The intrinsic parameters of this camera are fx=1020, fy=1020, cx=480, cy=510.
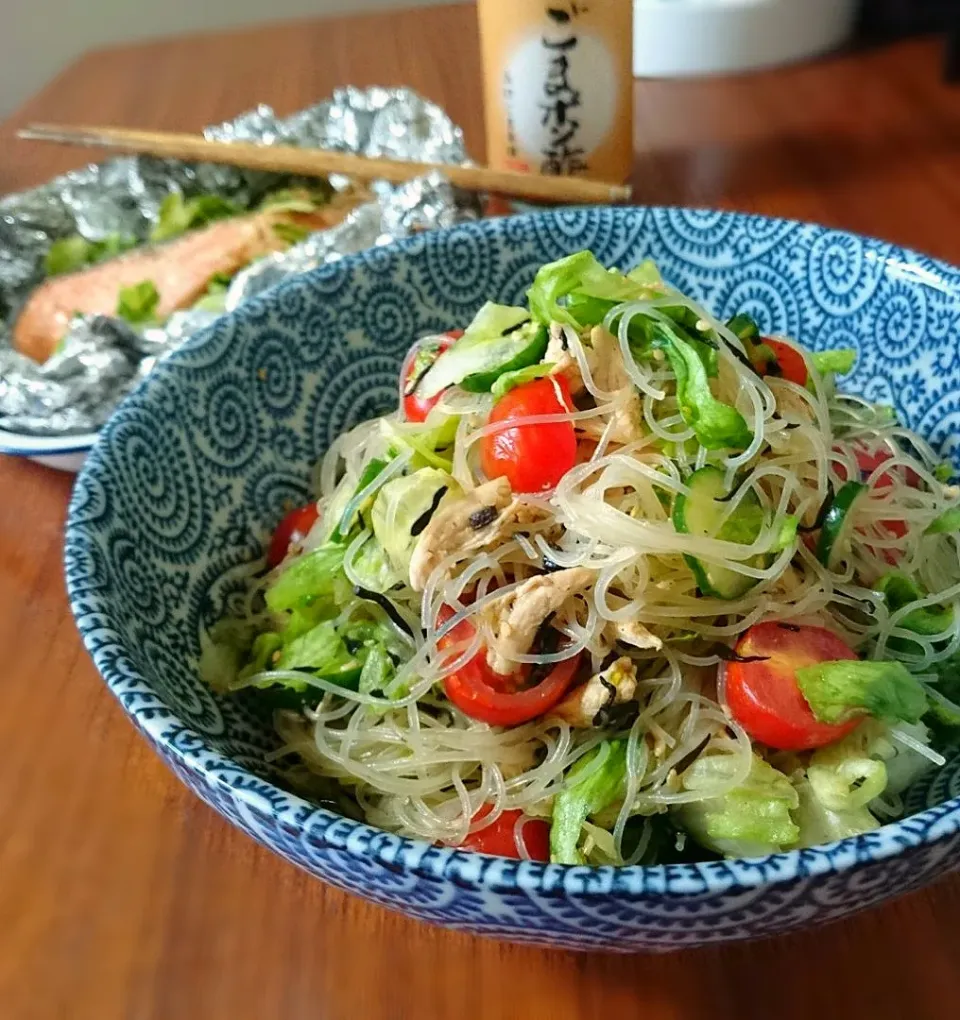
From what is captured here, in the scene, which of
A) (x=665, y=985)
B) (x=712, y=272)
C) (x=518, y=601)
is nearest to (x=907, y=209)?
(x=712, y=272)

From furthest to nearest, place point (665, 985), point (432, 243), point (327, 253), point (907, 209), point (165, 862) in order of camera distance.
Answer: point (907, 209), point (327, 253), point (432, 243), point (165, 862), point (665, 985)

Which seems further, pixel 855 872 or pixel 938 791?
pixel 938 791

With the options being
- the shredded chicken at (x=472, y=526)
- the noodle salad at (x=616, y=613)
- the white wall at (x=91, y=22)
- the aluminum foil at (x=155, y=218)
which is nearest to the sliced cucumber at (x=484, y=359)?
the noodle salad at (x=616, y=613)

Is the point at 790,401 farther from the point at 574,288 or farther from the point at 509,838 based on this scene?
the point at 509,838

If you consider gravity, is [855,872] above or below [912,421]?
above

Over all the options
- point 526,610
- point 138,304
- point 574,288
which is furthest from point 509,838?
point 138,304

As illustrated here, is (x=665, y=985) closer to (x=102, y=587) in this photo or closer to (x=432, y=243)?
(x=102, y=587)
